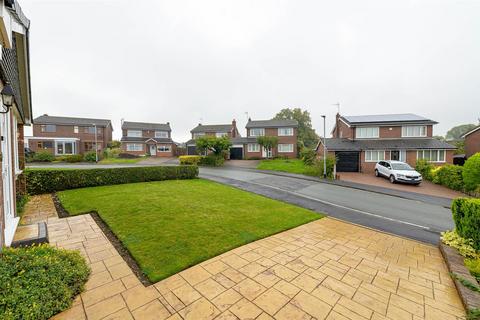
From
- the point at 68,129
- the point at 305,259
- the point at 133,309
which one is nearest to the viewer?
the point at 133,309

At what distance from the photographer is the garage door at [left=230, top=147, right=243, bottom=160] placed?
121ft

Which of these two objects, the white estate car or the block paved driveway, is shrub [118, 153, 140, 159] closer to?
the block paved driveway

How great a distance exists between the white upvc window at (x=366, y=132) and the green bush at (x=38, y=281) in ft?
97.4

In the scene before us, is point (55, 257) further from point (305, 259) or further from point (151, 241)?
point (305, 259)

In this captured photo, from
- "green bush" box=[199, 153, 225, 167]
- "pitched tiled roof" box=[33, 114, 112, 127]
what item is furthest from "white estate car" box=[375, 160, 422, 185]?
"pitched tiled roof" box=[33, 114, 112, 127]

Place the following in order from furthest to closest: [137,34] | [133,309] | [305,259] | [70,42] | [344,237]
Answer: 1. [137,34]
2. [70,42]
3. [344,237]
4. [305,259]
5. [133,309]

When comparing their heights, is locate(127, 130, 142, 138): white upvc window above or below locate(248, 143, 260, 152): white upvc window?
above

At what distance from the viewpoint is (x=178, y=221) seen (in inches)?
246

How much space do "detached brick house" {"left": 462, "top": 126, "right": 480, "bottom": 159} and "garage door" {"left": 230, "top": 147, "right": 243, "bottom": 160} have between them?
30.7 meters

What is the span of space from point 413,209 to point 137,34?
21361mm

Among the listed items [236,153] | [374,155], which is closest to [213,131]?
[236,153]

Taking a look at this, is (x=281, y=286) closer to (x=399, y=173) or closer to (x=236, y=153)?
(x=399, y=173)

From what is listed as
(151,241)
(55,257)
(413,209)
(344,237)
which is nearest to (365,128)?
(413,209)

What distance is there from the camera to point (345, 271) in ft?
13.2
